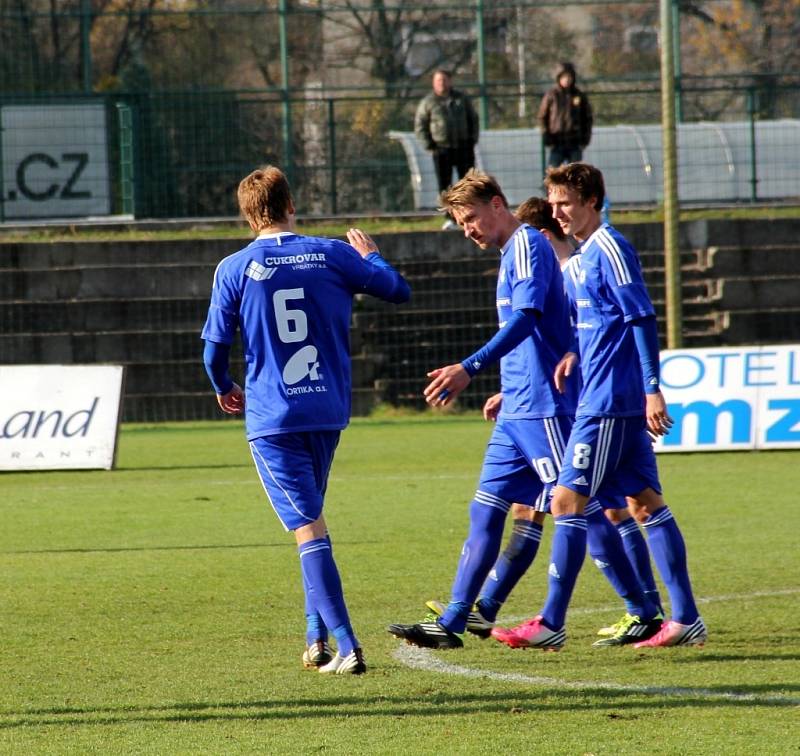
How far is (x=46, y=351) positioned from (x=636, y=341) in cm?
1506

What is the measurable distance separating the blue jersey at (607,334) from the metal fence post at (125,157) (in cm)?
1796

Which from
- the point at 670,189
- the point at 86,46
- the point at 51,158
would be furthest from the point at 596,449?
the point at 86,46

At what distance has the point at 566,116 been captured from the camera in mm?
21516

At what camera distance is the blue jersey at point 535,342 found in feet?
21.1

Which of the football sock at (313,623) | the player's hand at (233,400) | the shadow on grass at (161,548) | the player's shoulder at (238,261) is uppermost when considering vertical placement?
the player's shoulder at (238,261)

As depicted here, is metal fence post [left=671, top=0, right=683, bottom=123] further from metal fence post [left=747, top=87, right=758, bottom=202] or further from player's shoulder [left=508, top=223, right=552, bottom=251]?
player's shoulder [left=508, top=223, right=552, bottom=251]

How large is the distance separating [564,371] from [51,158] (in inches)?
712

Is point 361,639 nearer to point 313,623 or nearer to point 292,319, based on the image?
point 313,623

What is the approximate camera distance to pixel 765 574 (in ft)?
27.2

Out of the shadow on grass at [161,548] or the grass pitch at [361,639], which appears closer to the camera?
the grass pitch at [361,639]

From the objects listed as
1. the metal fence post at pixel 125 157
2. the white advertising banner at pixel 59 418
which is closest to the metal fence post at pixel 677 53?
the metal fence post at pixel 125 157

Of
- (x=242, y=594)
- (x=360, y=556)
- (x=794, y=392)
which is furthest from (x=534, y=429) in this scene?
(x=794, y=392)

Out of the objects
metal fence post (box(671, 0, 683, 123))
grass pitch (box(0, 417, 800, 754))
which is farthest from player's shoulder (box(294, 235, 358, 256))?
metal fence post (box(671, 0, 683, 123))

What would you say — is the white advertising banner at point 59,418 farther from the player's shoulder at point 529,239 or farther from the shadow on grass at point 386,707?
the shadow on grass at point 386,707
